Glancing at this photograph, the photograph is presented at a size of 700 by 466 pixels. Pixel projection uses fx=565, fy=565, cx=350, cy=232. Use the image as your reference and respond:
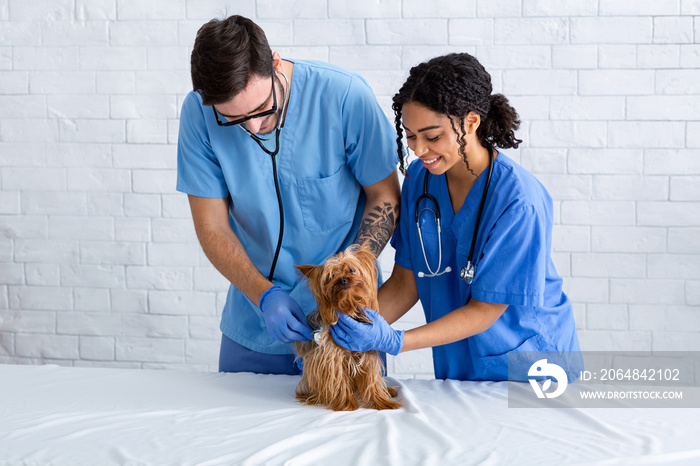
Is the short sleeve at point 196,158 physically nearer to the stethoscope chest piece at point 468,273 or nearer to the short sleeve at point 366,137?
the short sleeve at point 366,137

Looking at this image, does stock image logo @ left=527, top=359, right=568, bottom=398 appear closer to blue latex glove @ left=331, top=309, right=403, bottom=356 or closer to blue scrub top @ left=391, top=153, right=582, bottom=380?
blue scrub top @ left=391, top=153, right=582, bottom=380

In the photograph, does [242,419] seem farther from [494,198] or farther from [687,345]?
[687,345]

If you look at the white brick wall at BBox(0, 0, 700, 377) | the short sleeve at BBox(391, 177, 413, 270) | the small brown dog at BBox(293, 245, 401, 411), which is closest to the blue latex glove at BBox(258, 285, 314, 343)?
the small brown dog at BBox(293, 245, 401, 411)

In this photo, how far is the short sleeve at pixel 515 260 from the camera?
1409 millimetres

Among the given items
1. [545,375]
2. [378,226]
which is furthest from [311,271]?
[545,375]

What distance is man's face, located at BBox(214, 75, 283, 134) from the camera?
1.36 m

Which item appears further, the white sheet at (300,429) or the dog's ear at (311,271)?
the dog's ear at (311,271)

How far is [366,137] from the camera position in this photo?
162 centimetres

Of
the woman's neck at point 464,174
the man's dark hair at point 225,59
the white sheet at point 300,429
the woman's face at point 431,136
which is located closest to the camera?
the white sheet at point 300,429

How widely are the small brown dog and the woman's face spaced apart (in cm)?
29

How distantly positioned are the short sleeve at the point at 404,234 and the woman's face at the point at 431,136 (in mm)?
229

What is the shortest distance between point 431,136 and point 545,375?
0.72m

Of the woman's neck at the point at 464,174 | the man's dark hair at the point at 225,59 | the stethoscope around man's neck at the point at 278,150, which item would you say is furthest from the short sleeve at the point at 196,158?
the woman's neck at the point at 464,174

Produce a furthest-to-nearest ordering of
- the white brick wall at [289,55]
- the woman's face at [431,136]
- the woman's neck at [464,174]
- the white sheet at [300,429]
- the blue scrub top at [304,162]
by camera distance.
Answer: the white brick wall at [289,55], the blue scrub top at [304,162], the woman's neck at [464,174], the woman's face at [431,136], the white sheet at [300,429]
